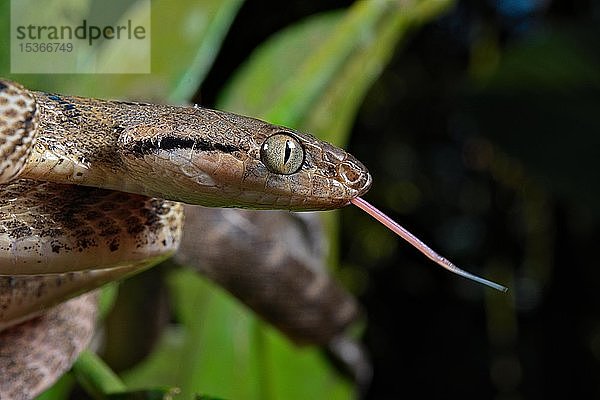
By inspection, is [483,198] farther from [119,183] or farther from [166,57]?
[119,183]

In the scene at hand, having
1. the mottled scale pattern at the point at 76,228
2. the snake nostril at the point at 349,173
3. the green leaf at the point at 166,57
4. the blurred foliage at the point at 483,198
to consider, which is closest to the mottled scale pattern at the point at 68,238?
the mottled scale pattern at the point at 76,228

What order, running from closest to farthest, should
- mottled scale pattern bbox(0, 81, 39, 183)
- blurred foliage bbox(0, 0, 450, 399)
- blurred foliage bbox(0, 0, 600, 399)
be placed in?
mottled scale pattern bbox(0, 81, 39, 183), blurred foliage bbox(0, 0, 450, 399), blurred foliage bbox(0, 0, 600, 399)

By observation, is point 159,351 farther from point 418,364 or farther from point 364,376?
point 418,364

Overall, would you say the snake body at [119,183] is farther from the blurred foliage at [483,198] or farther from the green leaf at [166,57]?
the blurred foliage at [483,198]

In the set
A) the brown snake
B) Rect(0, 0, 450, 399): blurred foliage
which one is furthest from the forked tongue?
Rect(0, 0, 450, 399): blurred foliage

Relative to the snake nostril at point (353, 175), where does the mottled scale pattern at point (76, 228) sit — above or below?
below

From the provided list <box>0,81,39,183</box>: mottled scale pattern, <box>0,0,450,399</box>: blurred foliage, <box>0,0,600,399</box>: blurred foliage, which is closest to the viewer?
<box>0,81,39,183</box>: mottled scale pattern

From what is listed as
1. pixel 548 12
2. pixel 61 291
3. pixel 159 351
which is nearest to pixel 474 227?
pixel 548 12

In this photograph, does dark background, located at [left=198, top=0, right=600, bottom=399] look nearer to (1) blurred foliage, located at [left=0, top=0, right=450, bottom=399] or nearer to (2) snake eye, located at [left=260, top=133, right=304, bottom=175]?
(1) blurred foliage, located at [left=0, top=0, right=450, bottom=399]
